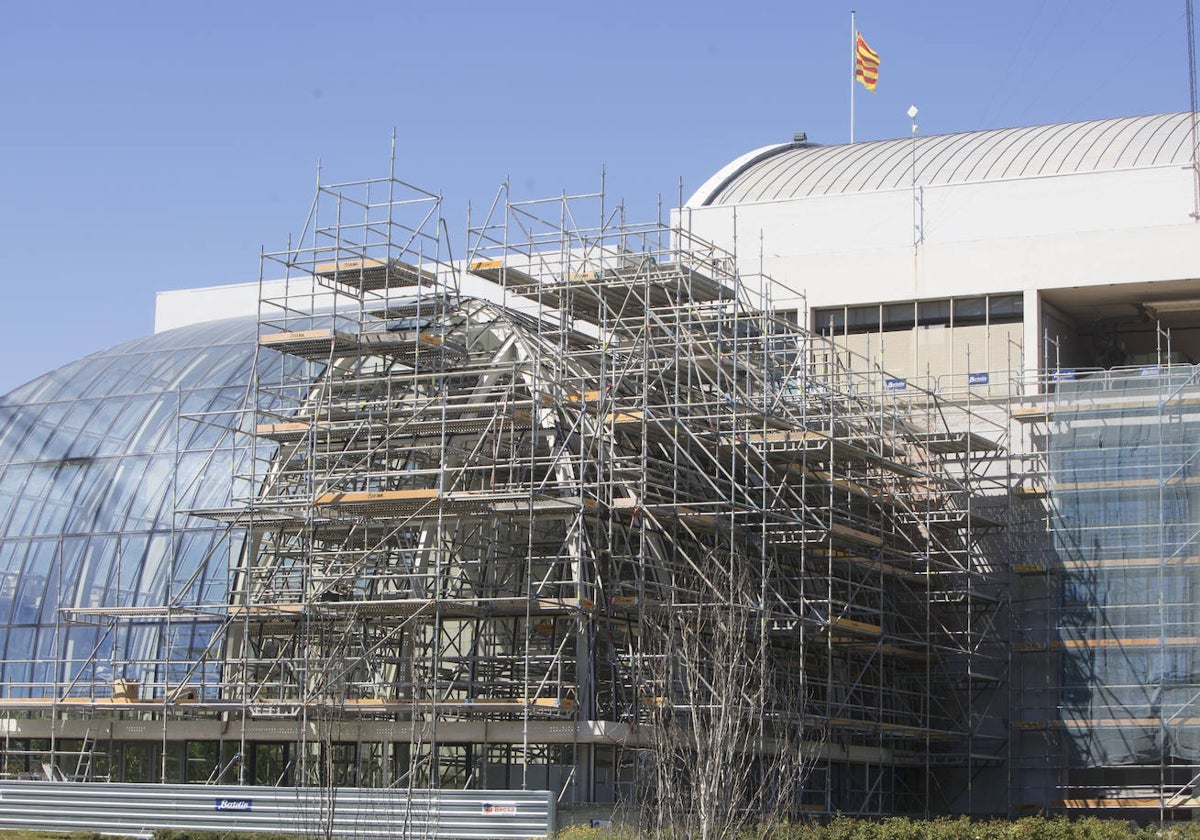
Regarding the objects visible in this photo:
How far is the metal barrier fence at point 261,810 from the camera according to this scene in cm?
3366

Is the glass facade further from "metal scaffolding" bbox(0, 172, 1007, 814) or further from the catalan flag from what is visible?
the catalan flag

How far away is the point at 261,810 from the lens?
36.8 m

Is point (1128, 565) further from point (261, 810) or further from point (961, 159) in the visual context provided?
point (261, 810)

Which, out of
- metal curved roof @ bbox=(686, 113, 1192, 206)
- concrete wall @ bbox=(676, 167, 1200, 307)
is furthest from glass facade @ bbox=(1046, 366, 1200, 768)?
metal curved roof @ bbox=(686, 113, 1192, 206)

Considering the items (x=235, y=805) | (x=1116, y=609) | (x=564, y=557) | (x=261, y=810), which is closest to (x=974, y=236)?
(x=1116, y=609)

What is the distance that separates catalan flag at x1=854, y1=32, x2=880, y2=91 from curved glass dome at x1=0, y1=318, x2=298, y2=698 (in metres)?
24.0

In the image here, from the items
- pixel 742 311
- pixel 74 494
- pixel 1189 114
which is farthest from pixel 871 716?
pixel 1189 114

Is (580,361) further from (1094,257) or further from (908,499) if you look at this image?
(1094,257)

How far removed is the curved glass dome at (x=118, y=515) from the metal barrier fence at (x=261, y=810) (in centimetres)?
440

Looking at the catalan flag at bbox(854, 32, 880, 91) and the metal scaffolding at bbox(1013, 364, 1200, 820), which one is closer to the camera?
the metal scaffolding at bbox(1013, 364, 1200, 820)

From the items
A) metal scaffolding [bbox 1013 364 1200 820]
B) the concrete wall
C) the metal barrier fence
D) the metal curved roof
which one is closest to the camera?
the metal barrier fence

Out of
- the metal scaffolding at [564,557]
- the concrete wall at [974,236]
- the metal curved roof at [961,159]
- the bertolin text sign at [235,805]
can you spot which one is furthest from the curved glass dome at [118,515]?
the metal curved roof at [961,159]

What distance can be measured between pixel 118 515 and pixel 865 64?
31.1 metres

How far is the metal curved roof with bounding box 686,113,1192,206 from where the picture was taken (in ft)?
196
